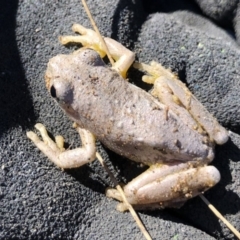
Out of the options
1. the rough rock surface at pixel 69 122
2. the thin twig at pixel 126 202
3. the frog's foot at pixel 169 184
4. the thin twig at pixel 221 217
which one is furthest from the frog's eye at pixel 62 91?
the thin twig at pixel 221 217

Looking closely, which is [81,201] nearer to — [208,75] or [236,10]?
[208,75]

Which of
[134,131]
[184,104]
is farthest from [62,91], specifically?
[184,104]

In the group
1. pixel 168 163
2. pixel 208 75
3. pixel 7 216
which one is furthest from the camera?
pixel 208 75

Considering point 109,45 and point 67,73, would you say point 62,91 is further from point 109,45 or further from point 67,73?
point 109,45

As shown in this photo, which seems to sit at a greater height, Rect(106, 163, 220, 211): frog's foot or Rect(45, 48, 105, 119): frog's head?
Rect(45, 48, 105, 119): frog's head

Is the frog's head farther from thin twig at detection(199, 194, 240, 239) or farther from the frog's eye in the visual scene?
Result: thin twig at detection(199, 194, 240, 239)

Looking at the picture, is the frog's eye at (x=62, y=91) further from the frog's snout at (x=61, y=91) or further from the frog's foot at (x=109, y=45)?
the frog's foot at (x=109, y=45)

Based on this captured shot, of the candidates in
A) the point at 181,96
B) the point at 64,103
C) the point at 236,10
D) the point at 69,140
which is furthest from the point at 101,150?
the point at 236,10

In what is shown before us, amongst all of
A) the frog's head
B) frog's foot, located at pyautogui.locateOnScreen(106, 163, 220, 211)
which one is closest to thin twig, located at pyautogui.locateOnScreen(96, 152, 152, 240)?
frog's foot, located at pyautogui.locateOnScreen(106, 163, 220, 211)
